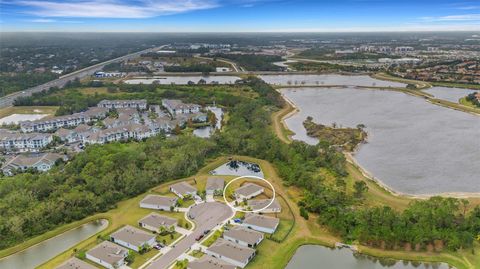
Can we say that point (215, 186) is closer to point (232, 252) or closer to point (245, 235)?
point (245, 235)

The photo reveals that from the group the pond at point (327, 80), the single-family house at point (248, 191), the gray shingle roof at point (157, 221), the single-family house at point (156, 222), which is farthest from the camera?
the pond at point (327, 80)

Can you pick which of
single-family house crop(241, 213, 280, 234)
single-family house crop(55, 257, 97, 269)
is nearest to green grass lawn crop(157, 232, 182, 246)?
single-family house crop(55, 257, 97, 269)

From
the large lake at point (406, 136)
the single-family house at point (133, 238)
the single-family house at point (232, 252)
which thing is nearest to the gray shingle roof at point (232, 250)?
the single-family house at point (232, 252)

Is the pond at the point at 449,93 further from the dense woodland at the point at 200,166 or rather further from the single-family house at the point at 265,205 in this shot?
the single-family house at the point at 265,205

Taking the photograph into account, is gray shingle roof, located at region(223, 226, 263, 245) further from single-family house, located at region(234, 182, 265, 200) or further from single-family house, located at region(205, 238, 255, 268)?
single-family house, located at region(234, 182, 265, 200)

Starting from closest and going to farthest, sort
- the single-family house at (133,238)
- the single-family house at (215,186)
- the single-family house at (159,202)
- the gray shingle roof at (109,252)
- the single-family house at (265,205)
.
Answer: the gray shingle roof at (109,252), the single-family house at (133,238), the single-family house at (265,205), the single-family house at (159,202), the single-family house at (215,186)

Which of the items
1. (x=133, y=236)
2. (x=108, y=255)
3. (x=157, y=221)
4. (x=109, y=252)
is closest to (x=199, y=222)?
(x=157, y=221)
